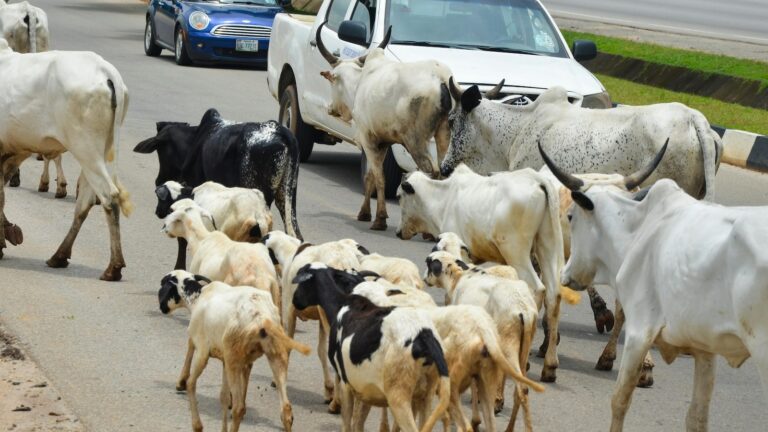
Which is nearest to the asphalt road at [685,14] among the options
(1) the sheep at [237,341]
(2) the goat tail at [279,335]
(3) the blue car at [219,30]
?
(3) the blue car at [219,30]

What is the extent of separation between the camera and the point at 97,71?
37.2 feet

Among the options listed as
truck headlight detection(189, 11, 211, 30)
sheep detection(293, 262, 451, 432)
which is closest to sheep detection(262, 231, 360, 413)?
sheep detection(293, 262, 451, 432)

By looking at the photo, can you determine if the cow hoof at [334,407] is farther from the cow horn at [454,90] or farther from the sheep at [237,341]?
the cow horn at [454,90]

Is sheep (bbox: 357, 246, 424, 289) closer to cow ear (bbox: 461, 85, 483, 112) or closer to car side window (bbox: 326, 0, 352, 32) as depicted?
cow ear (bbox: 461, 85, 483, 112)

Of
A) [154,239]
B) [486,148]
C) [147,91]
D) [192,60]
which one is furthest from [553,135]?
[192,60]

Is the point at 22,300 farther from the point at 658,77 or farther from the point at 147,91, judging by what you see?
the point at 658,77

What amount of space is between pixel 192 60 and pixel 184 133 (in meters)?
14.0

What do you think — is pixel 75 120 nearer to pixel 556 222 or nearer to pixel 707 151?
pixel 556 222

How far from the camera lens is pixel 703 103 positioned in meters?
21.0

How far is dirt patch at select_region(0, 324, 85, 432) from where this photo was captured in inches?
307

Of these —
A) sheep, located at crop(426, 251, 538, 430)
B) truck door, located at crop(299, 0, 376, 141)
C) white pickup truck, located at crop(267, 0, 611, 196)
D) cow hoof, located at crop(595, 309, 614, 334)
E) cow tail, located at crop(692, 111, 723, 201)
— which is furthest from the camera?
truck door, located at crop(299, 0, 376, 141)

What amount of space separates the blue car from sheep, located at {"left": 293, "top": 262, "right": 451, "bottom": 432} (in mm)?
18458

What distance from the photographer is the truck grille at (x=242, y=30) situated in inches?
998

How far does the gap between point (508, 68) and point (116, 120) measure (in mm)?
4602
